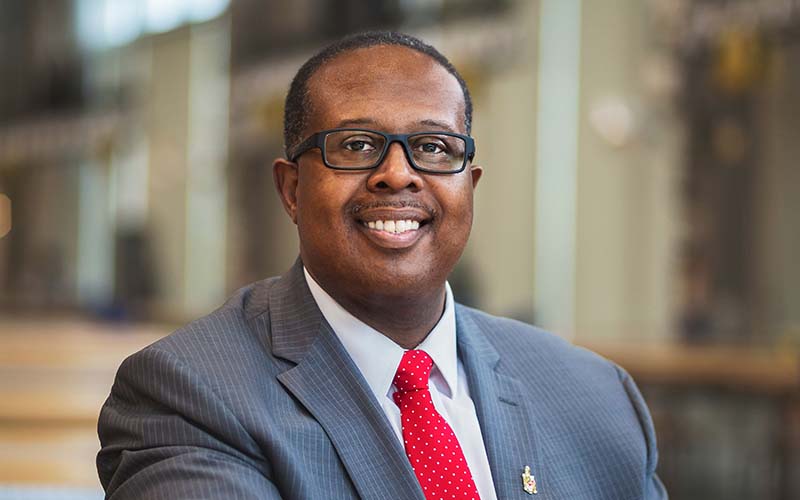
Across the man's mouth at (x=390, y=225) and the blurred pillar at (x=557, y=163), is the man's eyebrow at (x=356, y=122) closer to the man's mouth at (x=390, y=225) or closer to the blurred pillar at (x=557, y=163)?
the man's mouth at (x=390, y=225)

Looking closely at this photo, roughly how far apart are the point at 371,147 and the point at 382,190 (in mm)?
60

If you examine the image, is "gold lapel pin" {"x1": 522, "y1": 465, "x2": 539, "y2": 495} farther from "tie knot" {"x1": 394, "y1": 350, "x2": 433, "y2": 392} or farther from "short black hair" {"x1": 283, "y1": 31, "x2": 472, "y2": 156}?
"short black hair" {"x1": 283, "y1": 31, "x2": 472, "y2": 156}

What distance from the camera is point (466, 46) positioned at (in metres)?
10.4

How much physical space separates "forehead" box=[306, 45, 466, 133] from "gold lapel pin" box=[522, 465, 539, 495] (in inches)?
19.4

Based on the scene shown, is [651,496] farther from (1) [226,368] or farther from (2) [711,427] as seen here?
(2) [711,427]

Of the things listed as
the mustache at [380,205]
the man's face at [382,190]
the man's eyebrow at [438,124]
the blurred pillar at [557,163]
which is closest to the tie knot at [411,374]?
the man's face at [382,190]

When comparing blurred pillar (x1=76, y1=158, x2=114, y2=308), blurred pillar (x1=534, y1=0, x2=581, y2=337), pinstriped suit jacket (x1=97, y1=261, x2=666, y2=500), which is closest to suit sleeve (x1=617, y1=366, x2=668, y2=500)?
pinstriped suit jacket (x1=97, y1=261, x2=666, y2=500)

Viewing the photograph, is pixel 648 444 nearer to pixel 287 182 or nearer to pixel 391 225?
pixel 391 225

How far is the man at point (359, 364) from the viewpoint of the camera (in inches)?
56.4

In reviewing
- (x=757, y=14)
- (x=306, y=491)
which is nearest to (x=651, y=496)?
(x=306, y=491)

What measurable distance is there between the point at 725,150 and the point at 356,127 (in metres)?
7.30

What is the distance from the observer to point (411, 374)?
62.7 inches

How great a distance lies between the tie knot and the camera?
1593 millimetres

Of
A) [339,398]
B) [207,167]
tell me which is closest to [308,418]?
[339,398]
